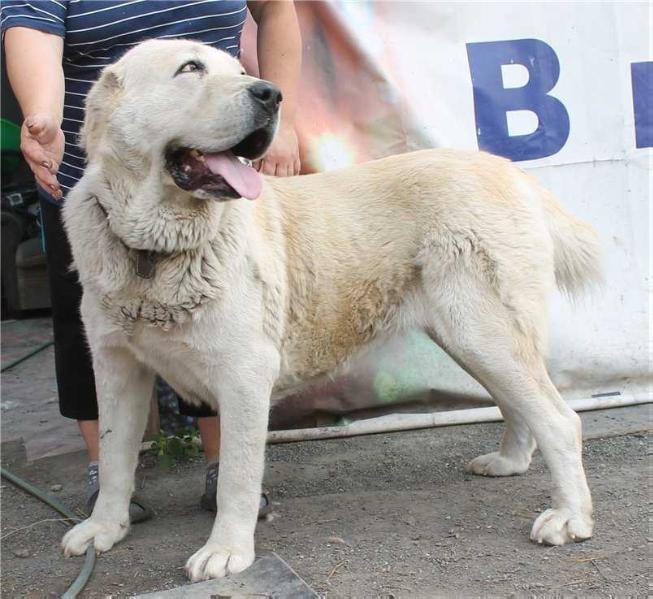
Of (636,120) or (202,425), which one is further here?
(636,120)

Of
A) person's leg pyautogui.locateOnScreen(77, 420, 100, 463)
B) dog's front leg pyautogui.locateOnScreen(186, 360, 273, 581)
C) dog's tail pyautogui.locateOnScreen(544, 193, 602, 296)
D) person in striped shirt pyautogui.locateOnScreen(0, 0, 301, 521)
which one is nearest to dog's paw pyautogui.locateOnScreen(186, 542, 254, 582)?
dog's front leg pyautogui.locateOnScreen(186, 360, 273, 581)

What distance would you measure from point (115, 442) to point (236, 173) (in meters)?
1.09

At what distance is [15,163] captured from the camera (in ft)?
24.6

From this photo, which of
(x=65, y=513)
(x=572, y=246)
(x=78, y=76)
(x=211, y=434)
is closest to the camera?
(x=78, y=76)

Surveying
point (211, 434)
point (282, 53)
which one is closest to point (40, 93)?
point (282, 53)

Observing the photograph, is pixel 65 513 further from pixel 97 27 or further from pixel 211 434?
pixel 97 27

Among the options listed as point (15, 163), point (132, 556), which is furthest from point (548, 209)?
point (15, 163)

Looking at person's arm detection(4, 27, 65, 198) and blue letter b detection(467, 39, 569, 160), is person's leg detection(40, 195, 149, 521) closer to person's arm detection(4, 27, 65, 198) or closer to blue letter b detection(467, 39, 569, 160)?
person's arm detection(4, 27, 65, 198)

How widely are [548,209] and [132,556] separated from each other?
6.32 ft

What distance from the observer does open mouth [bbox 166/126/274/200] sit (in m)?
2.54

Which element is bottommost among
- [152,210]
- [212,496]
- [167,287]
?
[212,496]

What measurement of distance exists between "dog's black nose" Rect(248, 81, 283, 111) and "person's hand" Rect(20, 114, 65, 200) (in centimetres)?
64

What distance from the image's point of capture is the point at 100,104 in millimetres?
2686

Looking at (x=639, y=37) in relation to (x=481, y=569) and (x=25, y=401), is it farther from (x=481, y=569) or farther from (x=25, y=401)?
(x=25, y=401)
